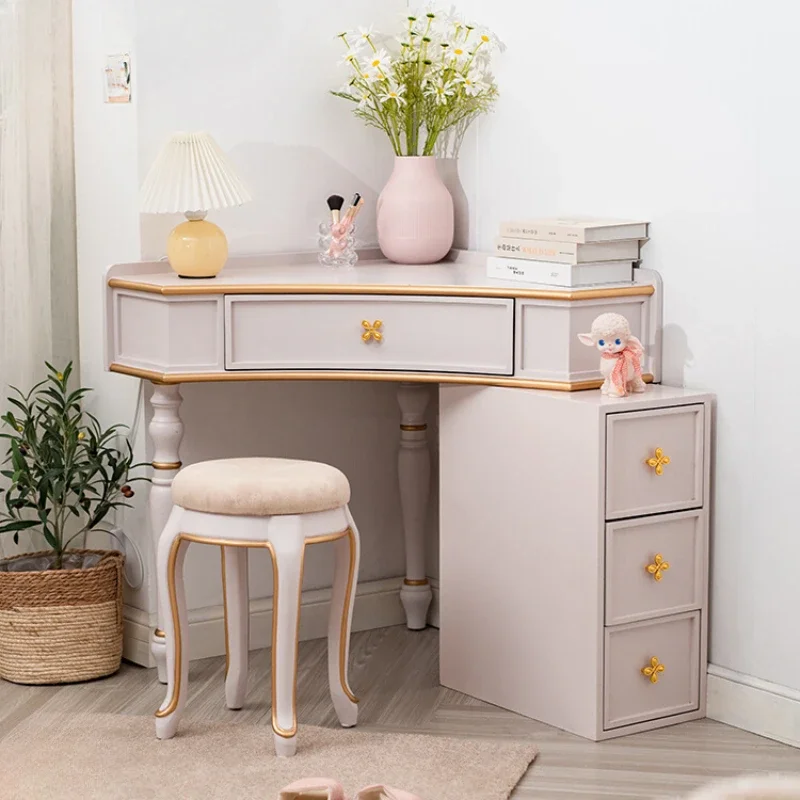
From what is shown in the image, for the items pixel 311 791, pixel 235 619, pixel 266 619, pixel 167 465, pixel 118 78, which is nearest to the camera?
pixel 311 791

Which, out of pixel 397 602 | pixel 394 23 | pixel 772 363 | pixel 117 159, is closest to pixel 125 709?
pixel 397 602

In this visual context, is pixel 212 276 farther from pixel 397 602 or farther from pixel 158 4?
pixel 397 602

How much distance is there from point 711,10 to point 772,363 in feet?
2.22

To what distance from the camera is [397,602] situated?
3629 millimetres

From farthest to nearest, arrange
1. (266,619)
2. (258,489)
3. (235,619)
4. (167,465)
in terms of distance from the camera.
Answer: (266,619) → (167,465) → (235,619) → (258,489)

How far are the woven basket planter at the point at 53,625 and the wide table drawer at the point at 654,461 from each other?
1.16 metres

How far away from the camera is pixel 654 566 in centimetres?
279

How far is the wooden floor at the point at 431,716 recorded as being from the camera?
260 cm

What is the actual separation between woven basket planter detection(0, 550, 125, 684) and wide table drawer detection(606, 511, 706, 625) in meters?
1.13

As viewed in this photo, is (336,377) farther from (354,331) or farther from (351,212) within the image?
(351,212)

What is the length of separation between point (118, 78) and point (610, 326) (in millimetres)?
1225

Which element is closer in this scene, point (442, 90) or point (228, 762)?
point (228, 762)

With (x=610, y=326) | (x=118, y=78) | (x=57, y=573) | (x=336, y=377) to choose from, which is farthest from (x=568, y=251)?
(x=57, y=573)

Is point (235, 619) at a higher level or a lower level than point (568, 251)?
lower
